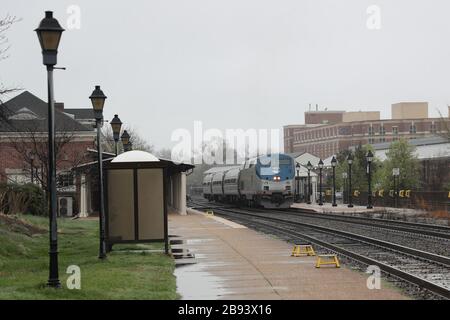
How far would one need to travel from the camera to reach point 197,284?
1302 cm

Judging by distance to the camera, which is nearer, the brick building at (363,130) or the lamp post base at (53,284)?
the lamp post base at (53,284)

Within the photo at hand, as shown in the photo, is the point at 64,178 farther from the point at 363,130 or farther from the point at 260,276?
the point at 363,130

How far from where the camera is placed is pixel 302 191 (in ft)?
262

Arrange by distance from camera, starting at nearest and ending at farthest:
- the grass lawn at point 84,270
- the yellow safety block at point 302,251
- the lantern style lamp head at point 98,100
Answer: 1. the grass lawn at point 84,270
2. the yellow safety block at point 302,251
3. the lantern style lamp head at point 98,100

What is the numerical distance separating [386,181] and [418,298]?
58552 mm

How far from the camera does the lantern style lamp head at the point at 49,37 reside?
12.0 metres

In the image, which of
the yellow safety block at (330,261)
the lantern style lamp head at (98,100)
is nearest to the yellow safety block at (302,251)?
the yellow safety block at (330,261)

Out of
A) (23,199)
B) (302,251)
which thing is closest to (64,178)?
(23,199)

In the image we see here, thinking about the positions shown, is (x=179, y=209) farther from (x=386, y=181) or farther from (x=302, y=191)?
(x=302, y=191)

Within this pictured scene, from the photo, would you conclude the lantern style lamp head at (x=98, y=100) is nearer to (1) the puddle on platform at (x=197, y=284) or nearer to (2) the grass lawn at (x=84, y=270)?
(2) the grass lawn at (x=84, y=270)

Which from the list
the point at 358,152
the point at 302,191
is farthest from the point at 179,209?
the point at 358,152

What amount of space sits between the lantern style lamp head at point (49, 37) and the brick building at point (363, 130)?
415 ft

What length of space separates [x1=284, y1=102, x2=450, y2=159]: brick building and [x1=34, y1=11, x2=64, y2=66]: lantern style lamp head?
126394 millimetres

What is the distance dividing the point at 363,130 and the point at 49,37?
141 metres
